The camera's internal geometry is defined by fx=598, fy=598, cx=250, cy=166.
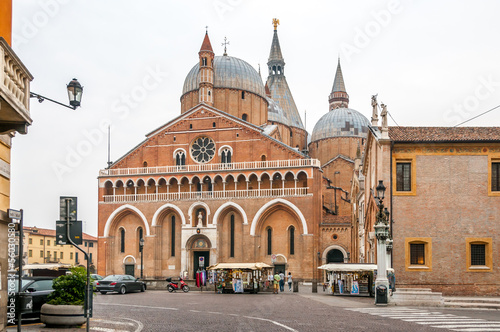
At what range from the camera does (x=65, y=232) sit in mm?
12266

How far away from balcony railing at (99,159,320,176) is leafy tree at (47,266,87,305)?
35.7 m

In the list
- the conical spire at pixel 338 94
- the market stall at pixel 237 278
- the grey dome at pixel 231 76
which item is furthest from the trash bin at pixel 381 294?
the conical spire at pixel 338 94

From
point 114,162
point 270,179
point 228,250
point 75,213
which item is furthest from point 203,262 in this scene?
point 75,213

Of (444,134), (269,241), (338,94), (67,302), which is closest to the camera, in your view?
(67,302)

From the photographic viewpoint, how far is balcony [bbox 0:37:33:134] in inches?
372

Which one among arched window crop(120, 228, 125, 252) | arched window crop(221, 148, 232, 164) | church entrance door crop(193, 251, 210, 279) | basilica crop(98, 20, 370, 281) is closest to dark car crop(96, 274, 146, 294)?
basilica crop(98, 20, 370, 281)

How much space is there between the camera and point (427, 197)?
28.9 metres

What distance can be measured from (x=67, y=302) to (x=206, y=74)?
4462 centimetres

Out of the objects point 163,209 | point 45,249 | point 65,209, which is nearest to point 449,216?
point 65,209

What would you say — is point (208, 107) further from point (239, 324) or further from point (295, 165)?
point (239, 324)

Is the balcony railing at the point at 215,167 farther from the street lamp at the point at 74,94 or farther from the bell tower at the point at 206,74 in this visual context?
the street lamp at the point at 74,94

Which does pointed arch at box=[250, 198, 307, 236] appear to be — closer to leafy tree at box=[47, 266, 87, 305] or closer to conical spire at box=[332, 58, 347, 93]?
leafy tree at box=[47, 266, 87, 305]

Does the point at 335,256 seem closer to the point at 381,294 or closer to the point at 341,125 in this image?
the point at 341,125

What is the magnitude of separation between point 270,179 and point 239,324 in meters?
34.9
